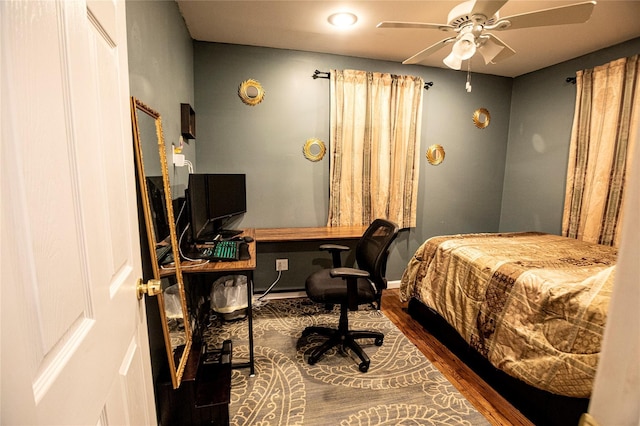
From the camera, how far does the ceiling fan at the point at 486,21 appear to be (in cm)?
148

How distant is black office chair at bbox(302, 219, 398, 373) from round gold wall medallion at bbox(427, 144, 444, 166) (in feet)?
5.19

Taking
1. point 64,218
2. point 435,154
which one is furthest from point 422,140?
point 64,218

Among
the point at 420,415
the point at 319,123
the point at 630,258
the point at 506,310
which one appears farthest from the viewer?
the point at 319,123

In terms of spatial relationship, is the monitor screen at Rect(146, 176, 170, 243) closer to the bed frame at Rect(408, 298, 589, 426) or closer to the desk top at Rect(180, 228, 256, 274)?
the desk top at Rect(180, 228, 256, 274)

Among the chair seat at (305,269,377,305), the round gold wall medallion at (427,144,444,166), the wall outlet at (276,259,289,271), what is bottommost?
the wall outlet at (276,259,289,271)

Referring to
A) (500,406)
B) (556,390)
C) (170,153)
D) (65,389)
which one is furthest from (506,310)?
(170,153)

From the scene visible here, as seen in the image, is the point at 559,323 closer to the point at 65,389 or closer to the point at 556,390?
the point at 556,390

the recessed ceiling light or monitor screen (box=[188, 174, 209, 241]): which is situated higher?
the recessed ceiling light

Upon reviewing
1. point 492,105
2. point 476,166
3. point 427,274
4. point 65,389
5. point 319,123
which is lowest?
point 427,274

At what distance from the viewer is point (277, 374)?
6.45 ft

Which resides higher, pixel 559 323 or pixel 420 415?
pixel 559 323

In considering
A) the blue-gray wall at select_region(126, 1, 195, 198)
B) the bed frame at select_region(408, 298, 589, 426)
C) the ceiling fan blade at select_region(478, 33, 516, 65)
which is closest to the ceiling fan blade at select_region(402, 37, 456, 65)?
the ceiling fan blade at select_region(478, 33, 516, 65)

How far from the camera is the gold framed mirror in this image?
1217 mm

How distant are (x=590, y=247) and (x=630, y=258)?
9.28ft
